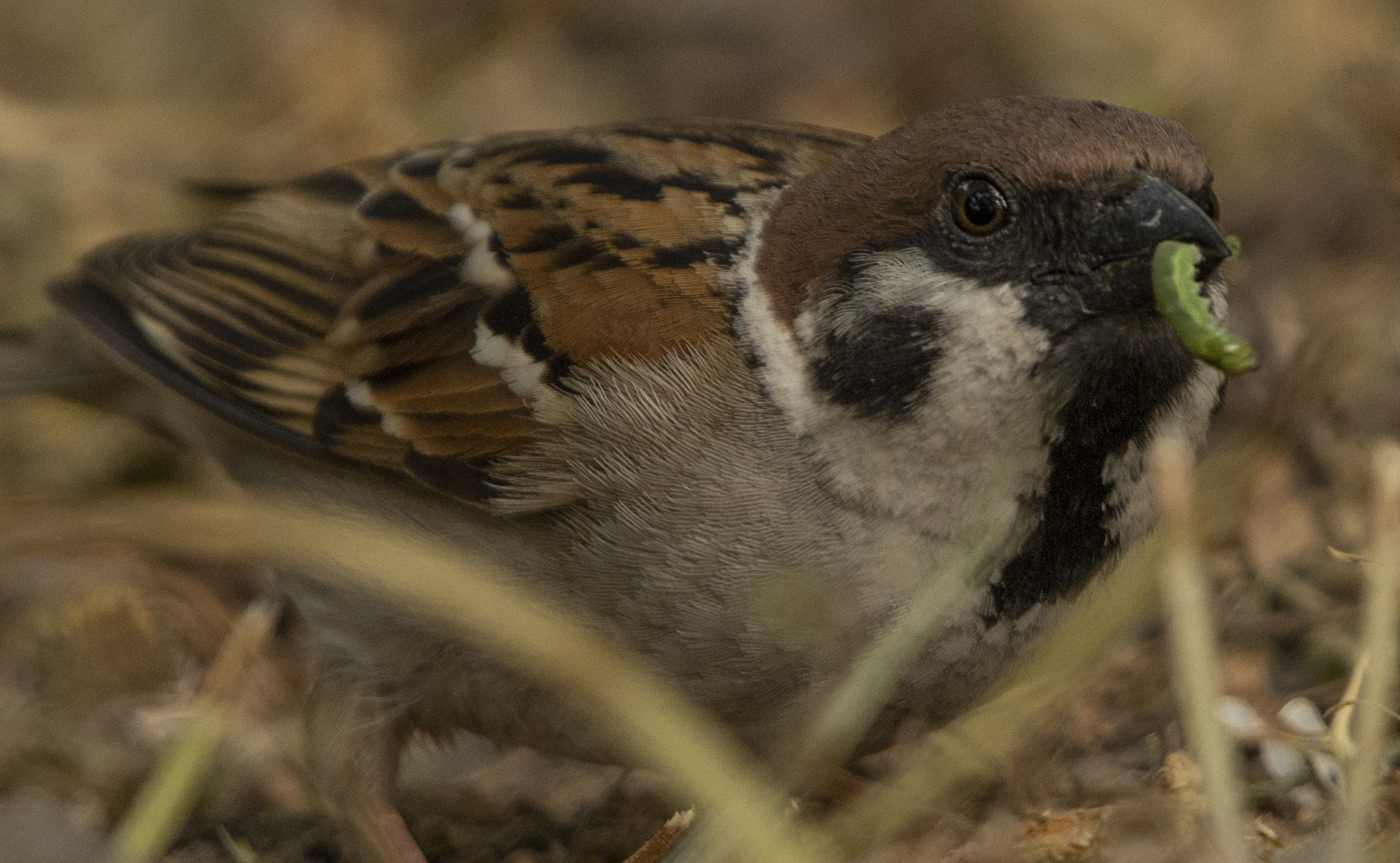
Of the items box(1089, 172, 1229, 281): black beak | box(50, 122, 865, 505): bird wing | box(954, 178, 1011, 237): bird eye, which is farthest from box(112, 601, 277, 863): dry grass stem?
box(1089, 172, 1229, 281): black beak

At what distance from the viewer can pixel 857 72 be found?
6523mm

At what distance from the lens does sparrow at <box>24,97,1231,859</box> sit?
2.46 metres

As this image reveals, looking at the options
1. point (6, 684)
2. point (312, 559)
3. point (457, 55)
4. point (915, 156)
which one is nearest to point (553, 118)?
point (457, 55)

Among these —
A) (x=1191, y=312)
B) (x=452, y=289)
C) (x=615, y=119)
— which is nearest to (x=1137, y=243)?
(x=1191, y=312)

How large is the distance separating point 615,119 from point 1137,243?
426 cm

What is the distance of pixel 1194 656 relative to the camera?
1.99m

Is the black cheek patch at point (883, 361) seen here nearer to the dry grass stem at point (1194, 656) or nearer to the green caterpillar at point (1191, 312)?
the green caterpillar at point (1191, 312)

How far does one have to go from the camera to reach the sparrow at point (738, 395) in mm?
2459

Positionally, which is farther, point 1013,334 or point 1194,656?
point 1013,334

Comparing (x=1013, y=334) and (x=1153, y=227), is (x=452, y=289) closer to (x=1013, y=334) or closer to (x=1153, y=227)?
(x=1013, y=334)

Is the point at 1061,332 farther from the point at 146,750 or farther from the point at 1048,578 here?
the point at 146,750

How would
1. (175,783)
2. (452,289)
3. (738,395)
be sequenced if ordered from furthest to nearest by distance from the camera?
1. (452,289)
2. (738,395)
3. (175,783)

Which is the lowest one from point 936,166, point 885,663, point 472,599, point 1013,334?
point 885,663

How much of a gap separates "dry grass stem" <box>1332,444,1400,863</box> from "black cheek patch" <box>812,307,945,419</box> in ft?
2.17
